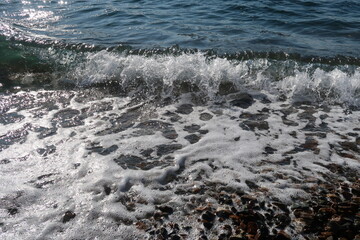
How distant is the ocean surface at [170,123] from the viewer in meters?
3.64

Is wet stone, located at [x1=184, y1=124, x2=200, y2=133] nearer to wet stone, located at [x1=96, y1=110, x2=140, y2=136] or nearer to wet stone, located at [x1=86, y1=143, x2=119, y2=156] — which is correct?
wet stone, located at [x1=96, y1=110, x2=140, y2=136]

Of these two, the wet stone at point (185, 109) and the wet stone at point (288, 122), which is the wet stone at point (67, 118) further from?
the wet stone at point (288, 122)

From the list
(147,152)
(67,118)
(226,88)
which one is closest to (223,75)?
(226,88)

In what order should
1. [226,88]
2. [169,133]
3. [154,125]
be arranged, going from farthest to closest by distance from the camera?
[226,88] → [154,125] → [169,133]

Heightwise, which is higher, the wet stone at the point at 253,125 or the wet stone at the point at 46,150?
the wet stone at the point at 46,150

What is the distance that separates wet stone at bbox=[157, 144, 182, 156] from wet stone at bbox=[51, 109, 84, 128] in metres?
1.67

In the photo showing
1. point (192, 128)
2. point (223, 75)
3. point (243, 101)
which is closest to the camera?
point (192, 128)

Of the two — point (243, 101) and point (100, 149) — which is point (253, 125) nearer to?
point (243, 101)

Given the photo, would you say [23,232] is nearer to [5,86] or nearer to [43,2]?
[5,86]

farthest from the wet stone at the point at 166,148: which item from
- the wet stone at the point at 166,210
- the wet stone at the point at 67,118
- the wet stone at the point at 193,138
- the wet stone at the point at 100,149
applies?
the wet stone at the point at 67,118

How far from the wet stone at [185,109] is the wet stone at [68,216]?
9.99ft

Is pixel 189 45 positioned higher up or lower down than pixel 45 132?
higher up

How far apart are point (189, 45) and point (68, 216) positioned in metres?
6.69

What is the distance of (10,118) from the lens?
5867mm
